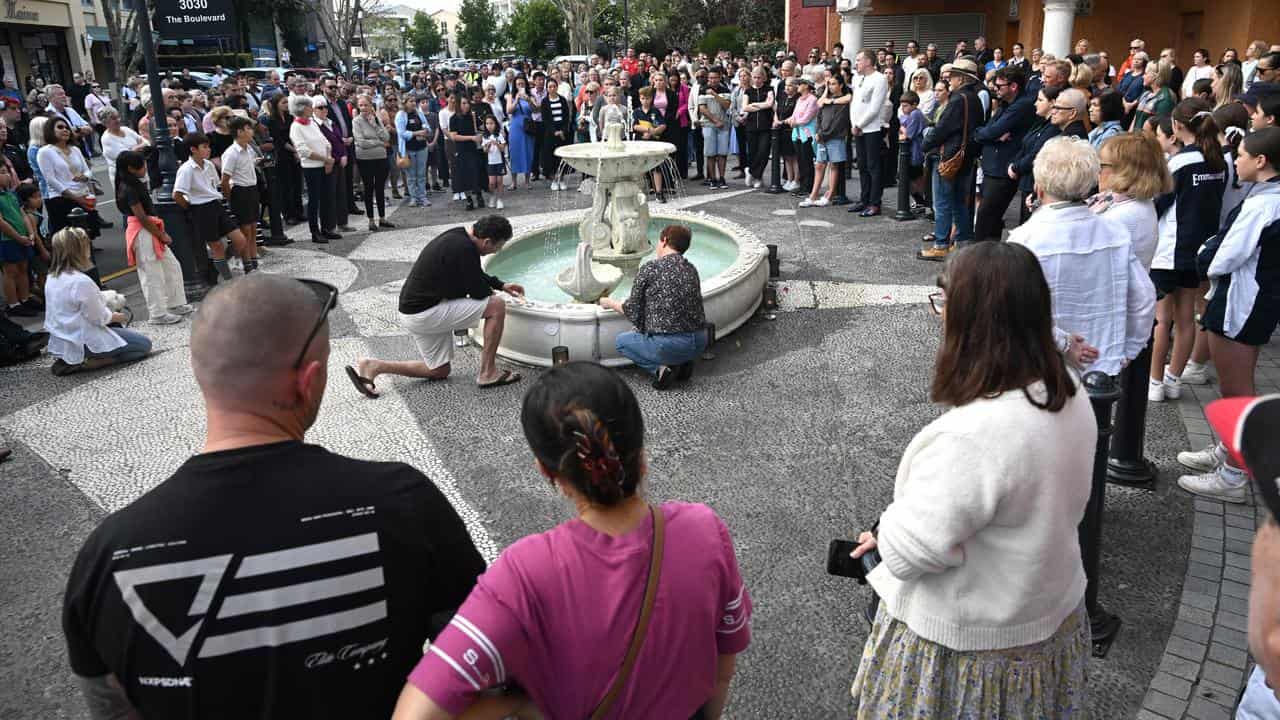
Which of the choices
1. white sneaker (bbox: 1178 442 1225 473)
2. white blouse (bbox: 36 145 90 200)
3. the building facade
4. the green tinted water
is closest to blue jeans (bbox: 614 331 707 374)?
the green tinted water

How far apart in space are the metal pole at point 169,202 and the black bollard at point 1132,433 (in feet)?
27.7

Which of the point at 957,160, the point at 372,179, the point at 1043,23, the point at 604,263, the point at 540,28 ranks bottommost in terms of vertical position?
the point at 604,263

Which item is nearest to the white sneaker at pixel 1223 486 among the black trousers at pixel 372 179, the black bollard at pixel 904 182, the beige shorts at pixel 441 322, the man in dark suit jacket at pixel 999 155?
the man in dark suit jacket at pixel 999 155

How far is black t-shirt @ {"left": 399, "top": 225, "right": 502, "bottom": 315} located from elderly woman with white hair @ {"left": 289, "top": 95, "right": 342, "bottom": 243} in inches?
224

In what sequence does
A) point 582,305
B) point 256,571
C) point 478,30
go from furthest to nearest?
1. point 478,30
2. point 582,305
3. point 256,571

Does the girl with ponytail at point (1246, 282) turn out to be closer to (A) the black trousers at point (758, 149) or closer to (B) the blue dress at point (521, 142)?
(A) the black trousers at point (758, 149)

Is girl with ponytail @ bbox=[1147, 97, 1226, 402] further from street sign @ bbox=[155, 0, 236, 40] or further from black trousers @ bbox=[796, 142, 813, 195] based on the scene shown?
street sign @ bbox=[155, 0, 236, 40]

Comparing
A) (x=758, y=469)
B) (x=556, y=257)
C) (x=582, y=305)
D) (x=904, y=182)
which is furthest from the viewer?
(x=904, y=182)

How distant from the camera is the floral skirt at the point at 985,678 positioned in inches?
91.7

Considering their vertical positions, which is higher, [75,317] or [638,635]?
[638,635]

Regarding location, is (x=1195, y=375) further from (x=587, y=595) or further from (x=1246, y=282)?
(x=587, y=595)

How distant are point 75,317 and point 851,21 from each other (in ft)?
72.6

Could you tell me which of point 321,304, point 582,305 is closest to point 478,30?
point 582,305

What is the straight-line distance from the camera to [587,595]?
1.76 metres
